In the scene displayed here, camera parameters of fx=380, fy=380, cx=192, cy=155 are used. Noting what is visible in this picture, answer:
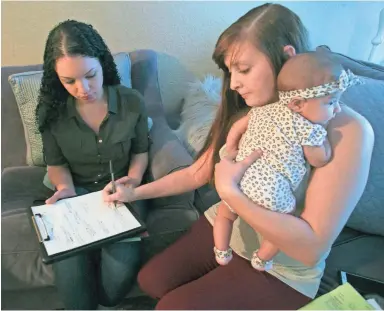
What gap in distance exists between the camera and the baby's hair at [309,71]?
2.44 feet

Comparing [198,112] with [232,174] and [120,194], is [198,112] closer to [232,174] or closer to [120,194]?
[120,194]

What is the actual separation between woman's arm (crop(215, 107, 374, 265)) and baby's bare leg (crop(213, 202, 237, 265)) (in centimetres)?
11

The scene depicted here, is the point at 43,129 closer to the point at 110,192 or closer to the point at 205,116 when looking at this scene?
the point at 110,192

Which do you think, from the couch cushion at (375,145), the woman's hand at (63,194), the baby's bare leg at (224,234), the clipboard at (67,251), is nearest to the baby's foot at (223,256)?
the baby's bare leg at (224,234)

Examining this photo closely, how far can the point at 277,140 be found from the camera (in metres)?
0.84

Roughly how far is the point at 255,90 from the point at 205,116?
2.57 feet

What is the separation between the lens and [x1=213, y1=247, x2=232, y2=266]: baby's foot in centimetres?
100

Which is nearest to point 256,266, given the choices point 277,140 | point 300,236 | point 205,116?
point 300,236

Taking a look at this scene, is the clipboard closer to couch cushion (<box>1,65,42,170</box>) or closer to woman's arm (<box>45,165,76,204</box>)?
woman's arm (<box>45,165,76,204</box>)

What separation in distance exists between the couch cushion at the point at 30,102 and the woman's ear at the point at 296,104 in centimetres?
92

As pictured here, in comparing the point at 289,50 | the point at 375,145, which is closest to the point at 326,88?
the point at 289,50

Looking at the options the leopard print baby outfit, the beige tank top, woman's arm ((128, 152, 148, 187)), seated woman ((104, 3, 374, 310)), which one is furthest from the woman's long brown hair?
woman's arm ((128, 152, 148, 187))

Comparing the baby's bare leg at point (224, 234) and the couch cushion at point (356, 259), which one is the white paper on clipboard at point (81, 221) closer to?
the baby's bare leg at point (224, 234)

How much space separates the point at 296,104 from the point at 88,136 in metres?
0.78
